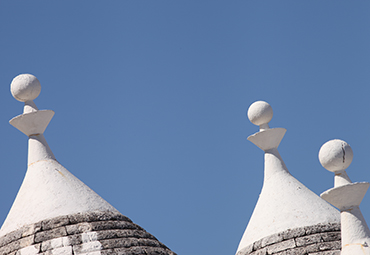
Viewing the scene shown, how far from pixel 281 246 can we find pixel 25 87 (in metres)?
4.76

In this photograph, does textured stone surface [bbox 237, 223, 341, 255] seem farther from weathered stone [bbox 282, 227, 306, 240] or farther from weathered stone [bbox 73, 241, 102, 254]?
weathered stone [bbox 73, 241, 102, 254]

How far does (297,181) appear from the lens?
39.0ft

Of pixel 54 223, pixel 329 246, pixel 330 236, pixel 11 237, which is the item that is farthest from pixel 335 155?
pixel 11 237

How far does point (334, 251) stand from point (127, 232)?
3028mm

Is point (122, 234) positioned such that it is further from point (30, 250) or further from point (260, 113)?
point (260, 113)

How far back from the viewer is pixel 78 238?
402 inches

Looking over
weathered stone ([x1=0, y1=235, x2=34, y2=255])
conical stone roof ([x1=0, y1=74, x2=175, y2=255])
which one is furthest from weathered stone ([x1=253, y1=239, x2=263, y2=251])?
weathered stone ([x1=0, y1=235, x2=34, y2=255])

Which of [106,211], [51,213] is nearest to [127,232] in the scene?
[106,211]

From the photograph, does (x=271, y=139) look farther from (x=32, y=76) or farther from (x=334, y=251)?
(x=32, y=76)

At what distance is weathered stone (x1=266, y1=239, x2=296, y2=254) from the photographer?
1067cm

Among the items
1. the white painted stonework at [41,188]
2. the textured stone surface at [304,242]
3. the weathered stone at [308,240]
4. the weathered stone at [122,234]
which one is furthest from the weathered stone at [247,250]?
the white painted stonework at [41,188]

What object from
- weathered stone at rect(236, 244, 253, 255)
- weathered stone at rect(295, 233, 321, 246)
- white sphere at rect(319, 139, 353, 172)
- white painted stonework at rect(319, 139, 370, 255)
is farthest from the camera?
weathered stone at rect(236, 244, 253, 255)

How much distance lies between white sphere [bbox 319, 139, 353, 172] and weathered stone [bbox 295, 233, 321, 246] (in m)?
2.65

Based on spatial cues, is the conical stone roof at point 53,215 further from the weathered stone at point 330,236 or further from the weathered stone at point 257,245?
the weathered stone at point 330,236
